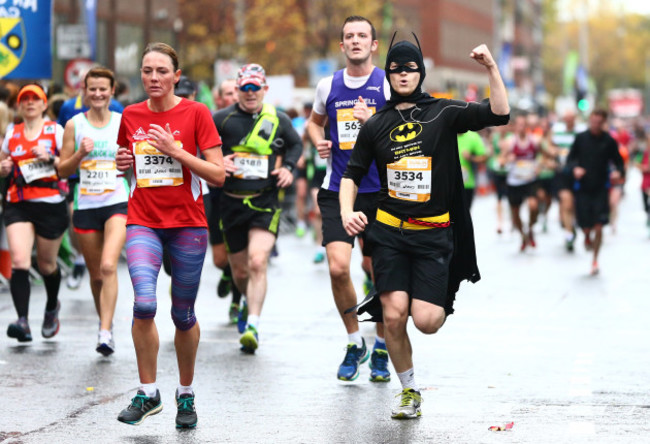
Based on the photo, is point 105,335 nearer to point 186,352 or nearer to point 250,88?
point 250,88

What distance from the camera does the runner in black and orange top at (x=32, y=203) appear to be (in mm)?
10445

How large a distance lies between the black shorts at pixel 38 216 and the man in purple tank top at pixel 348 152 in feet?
8.30

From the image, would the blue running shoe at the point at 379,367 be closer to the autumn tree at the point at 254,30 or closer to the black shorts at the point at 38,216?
the black shorts at the point at 38,216

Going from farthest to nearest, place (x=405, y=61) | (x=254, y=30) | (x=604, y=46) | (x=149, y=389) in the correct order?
(x=604, y=46) < (x=254, y=30) < (x=405, y=61) < (x=149, y=389)

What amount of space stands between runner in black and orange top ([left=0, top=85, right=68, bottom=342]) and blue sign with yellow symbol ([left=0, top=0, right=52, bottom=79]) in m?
3.23

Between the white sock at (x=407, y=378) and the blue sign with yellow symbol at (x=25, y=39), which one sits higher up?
the blue sign with yellow symbol at (x=25, y=39)

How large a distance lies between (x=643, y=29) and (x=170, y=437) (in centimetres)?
16088

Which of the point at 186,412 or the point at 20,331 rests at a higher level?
the point at 186,412

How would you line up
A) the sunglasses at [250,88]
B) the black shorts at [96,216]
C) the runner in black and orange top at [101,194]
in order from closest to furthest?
the runner in black and orange top at [101,194], the black shorts at [96,216], the sunglasses at [250,88]

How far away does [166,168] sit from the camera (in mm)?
7152

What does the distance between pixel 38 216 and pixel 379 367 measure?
128 inches

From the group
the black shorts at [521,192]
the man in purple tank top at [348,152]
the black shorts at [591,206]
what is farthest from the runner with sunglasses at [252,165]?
the black shorts at [521,192]

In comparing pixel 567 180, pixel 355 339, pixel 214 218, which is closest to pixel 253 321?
pixel 355 339

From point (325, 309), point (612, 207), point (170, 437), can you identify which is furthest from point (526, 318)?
point (612, 207)
